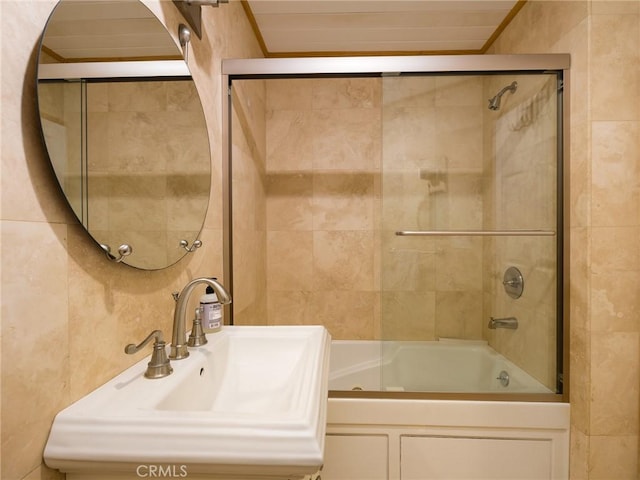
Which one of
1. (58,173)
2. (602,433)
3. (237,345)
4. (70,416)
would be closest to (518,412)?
(602,433)

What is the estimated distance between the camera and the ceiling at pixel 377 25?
6.06 feet

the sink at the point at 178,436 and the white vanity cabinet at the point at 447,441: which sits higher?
A: the sink at the point at 178,436

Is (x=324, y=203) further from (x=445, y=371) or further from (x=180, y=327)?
(x=180, y=327)

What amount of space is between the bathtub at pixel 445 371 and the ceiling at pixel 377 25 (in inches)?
67.1

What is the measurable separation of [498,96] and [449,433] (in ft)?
4.72

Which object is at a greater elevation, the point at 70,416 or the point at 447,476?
the point at 70,416

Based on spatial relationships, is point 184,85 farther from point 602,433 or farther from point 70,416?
point 602,433

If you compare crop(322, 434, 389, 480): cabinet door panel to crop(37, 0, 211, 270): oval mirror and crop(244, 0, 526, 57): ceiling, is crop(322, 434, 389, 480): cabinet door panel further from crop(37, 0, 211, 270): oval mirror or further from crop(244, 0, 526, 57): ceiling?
crop(244, 0, 526, 57): ceiling

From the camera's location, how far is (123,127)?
2.68 feet

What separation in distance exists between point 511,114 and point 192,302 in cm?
152

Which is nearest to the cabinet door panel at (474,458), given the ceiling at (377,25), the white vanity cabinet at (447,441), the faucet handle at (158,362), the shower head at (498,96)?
the white vanity cabinet at (447,441)

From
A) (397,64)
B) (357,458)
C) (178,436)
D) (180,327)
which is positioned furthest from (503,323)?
(178,436)

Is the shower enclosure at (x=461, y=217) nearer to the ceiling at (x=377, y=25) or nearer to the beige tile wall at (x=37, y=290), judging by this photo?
the ceiling at (x=377, y=25)

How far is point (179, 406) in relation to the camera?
0.75 m
